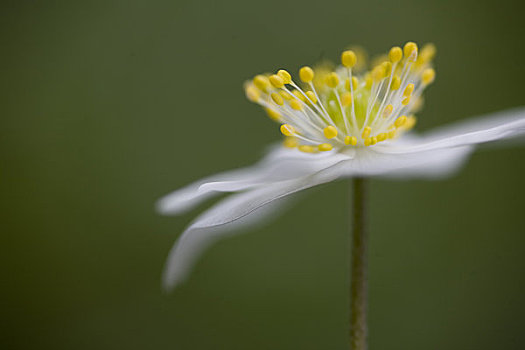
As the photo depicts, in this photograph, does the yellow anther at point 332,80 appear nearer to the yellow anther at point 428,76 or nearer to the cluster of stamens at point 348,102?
the cluster of stamens at point 348,102

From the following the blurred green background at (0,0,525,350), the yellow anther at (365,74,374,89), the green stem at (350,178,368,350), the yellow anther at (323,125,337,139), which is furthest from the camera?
the blurred green background at (0,0,525,350)

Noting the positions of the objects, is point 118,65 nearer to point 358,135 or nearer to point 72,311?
point 72,311

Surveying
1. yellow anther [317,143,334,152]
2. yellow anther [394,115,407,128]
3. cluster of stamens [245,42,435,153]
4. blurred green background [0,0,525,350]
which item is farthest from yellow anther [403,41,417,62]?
blurred green background [0,0,525,350]

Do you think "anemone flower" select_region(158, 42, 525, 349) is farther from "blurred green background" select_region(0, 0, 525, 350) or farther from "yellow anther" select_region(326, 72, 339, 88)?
"blurred green background" select_region(0, 0, 525, 350)

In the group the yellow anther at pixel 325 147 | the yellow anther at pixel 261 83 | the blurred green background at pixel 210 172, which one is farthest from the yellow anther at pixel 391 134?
the blurred green background at pixel 210 172

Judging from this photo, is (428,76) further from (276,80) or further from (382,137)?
(276,80)
